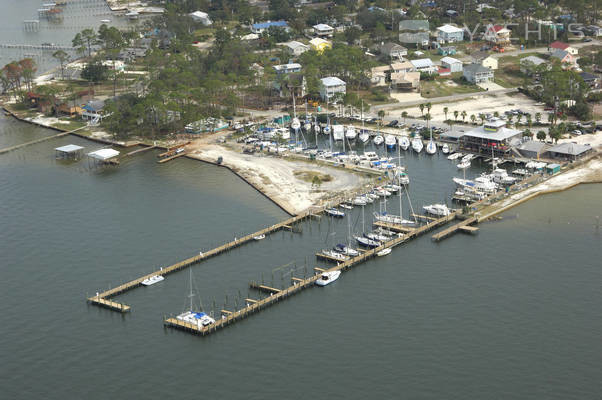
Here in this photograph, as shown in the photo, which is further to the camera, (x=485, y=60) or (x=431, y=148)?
(x=485, y=60)

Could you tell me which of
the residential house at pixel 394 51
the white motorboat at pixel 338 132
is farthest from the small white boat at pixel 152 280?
the residential house at pixel 394 51

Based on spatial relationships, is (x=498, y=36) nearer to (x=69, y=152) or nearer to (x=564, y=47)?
(x=564, y=47)

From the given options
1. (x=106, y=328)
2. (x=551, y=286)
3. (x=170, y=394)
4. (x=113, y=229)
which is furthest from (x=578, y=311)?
(x=113, y=229)

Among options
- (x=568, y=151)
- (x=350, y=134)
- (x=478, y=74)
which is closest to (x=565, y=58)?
(x=478, y=74)

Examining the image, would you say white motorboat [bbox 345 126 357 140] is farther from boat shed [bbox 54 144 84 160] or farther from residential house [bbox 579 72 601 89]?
residential house [bbox 579 72 601 89]

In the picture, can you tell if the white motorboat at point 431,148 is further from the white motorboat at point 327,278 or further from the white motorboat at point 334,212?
the white motorboat at point 327,278

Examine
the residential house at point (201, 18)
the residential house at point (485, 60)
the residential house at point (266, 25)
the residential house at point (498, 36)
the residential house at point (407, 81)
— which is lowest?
the residential house at point (407, 81)

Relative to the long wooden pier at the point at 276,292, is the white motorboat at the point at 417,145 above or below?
above
